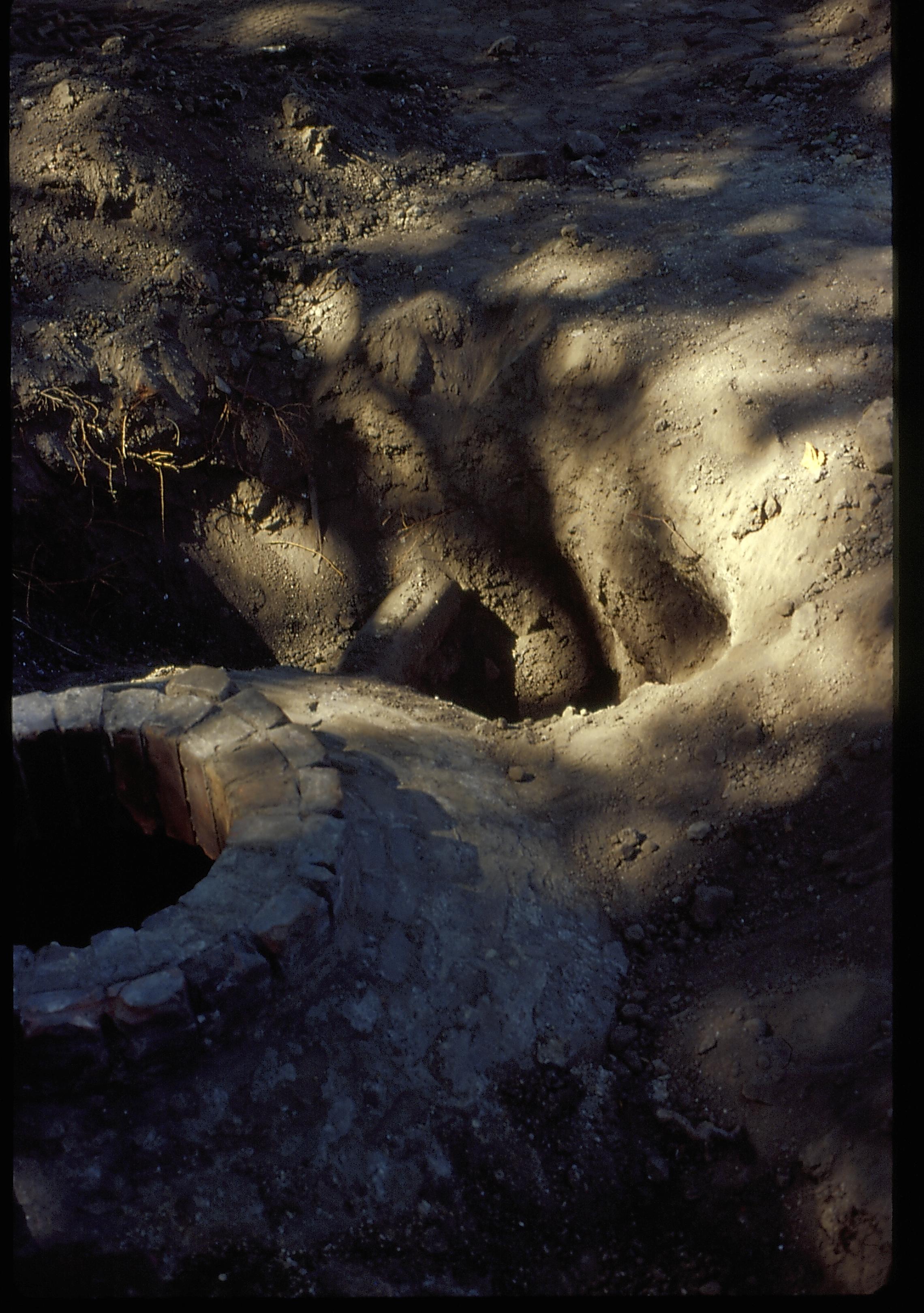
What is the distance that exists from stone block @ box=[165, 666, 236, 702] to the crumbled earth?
110 centimetres

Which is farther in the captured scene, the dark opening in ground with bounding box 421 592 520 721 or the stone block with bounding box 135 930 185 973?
the dark opening in ground with bounding box 421 592 520 721

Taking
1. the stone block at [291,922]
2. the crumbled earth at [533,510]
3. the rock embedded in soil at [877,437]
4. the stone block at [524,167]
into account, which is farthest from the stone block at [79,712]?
the stone block at [524,167]

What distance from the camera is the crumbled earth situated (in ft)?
8.22

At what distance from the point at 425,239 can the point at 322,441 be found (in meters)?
1.26

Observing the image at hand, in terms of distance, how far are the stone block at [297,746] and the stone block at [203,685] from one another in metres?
0.23

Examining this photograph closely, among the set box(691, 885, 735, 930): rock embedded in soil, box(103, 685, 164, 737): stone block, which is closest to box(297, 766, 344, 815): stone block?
box(103, 685, 164, 737): stone block

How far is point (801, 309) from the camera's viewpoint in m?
4.57

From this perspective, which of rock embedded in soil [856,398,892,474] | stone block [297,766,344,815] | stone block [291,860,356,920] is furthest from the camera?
rock embedded in soil [856,398,892,474]

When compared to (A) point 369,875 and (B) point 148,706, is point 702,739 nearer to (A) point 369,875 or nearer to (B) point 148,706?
(A) point 369,875

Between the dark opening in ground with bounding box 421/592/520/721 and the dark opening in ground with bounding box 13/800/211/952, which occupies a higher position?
the dark opening in ground with bounding box 13/800/211/952

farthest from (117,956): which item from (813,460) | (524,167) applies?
(524,167)

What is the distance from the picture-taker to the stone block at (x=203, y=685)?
330 centimetres

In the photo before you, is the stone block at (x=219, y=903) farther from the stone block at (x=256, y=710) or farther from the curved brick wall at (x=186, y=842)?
the stone block at (x=256, y=710)

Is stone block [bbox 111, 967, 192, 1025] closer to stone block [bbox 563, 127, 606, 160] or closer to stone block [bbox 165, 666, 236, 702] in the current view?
stone block [bbox 165, 666, 236, 702]
